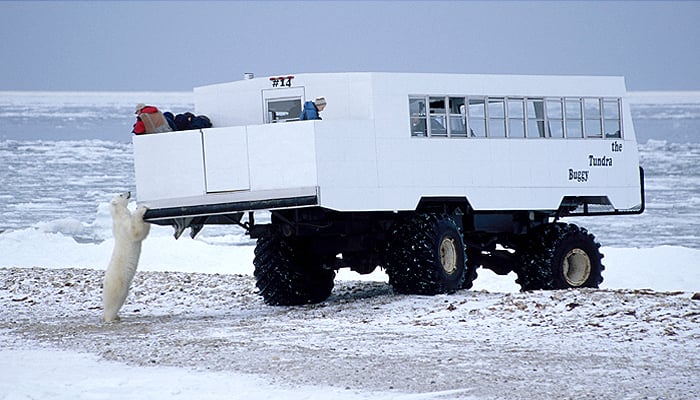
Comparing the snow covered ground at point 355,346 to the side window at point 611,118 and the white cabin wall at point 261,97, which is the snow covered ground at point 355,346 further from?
the side window at point 611,118

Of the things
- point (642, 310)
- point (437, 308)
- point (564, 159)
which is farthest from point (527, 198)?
point (642, 310)

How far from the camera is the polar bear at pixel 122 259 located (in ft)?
50.0

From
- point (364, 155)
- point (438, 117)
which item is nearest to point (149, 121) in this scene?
point (364, 155)

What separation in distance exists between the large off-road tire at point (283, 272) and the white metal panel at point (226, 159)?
241 centimetres

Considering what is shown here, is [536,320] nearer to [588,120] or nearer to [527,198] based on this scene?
[527,198]

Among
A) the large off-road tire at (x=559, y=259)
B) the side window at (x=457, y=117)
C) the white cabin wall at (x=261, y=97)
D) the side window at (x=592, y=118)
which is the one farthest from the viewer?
the large off-road tire at (x=559, y=259)

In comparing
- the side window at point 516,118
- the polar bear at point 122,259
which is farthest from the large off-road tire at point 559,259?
the polar bear at point 122,259

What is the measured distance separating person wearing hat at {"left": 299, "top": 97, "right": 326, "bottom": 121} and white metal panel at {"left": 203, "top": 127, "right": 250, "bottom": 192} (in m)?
0.83

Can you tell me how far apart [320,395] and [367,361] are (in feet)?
5.83

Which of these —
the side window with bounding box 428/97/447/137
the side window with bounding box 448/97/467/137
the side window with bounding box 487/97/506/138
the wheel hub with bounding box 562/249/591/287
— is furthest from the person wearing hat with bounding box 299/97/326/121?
the wheel hub with bounding box 562/249/591/287

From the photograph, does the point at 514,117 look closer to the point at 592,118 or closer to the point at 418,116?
the point at 592,118

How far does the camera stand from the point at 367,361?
11.1 meters

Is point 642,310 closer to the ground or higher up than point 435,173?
closer to the ground

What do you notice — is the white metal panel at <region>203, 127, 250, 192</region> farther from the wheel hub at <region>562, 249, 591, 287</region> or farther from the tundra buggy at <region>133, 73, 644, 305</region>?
the wheel hub at <region>562, 249, 591, 287</region>
